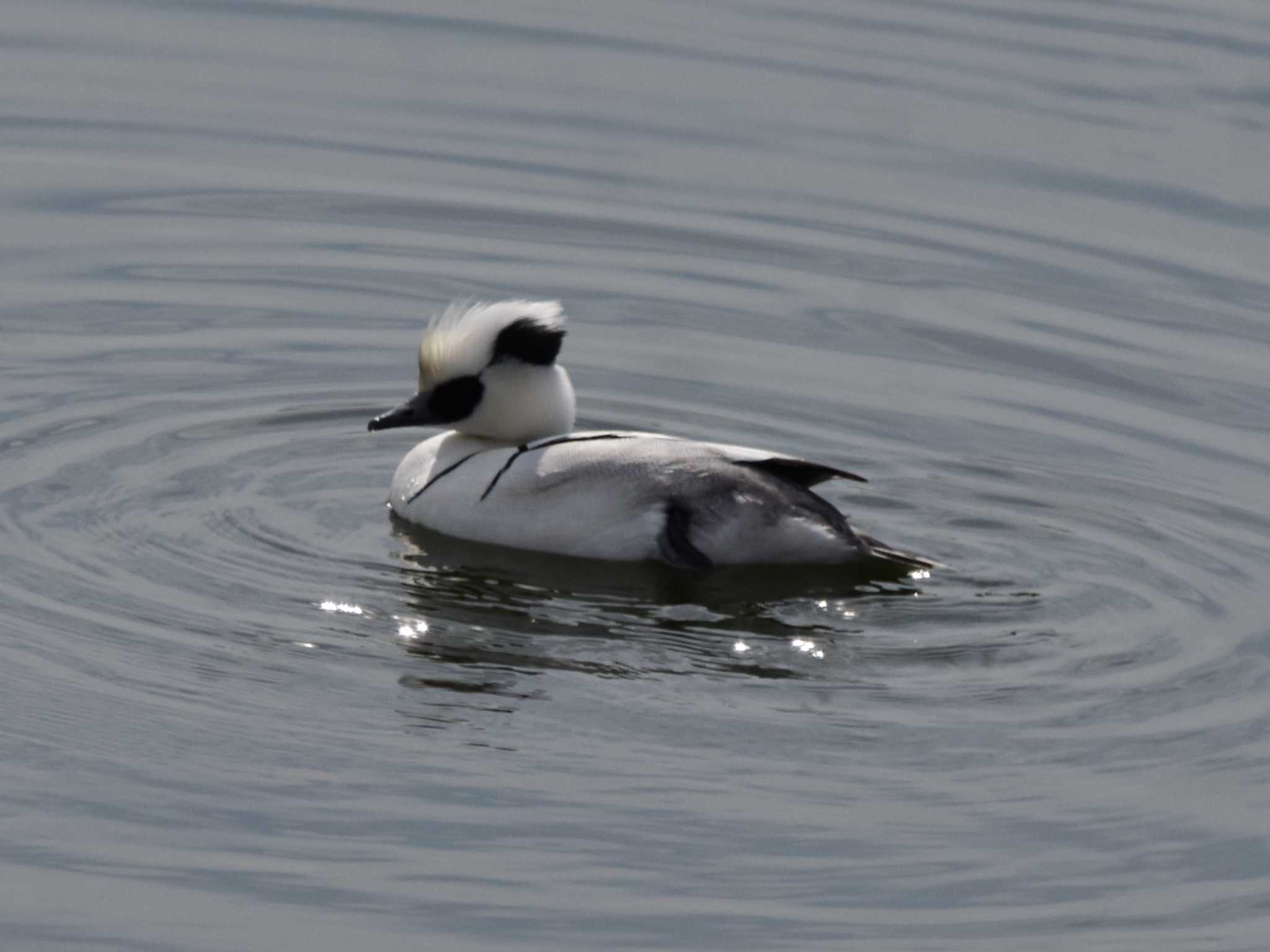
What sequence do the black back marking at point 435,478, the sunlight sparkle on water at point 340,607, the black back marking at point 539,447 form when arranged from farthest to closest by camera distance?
the black back marking at point 435,478 → the black back marking at point 539,447 → the sunlight sparkle on water at point 340,607

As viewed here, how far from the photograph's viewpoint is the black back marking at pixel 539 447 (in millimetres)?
10828

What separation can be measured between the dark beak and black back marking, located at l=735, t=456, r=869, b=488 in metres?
1.56

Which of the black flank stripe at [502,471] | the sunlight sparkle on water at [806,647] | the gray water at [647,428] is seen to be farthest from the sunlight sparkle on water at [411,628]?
the sunlight sparkle on water at [806,647]

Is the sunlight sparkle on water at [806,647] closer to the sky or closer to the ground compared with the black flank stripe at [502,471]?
closer to the ground

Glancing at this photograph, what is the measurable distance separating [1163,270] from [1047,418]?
2.58 meters

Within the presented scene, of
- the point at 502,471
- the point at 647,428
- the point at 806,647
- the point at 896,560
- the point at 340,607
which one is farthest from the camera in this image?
the point at 647,428

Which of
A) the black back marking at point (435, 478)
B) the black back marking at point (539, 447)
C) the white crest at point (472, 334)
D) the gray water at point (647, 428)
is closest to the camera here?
the gray water at point (647, 428)

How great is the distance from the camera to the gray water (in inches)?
311

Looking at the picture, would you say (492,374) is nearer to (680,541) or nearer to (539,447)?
(539,447)

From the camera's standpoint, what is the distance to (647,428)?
1257 cm

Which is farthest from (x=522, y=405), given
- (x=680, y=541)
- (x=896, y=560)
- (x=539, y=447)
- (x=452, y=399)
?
(x=896, y=560)

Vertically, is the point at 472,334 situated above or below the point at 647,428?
above

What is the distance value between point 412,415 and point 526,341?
61 centimetres

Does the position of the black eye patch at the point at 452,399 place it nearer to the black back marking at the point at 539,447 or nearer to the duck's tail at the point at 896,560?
the black back marking at the point at 539,447
